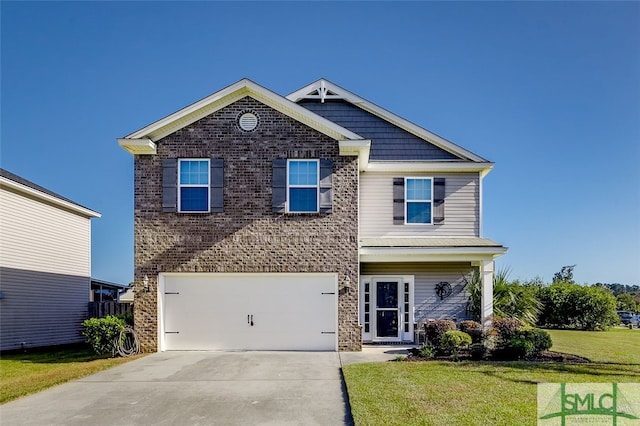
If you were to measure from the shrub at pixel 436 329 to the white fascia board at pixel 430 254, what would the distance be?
205 cm

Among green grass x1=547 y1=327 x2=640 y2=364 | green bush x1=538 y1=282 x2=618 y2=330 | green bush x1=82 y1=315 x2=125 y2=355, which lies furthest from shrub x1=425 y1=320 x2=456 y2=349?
green bush x1=538 y1=282 x2=618 y2=330

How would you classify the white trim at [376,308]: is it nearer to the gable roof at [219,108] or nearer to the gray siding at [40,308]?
the gable roof at [219,108]

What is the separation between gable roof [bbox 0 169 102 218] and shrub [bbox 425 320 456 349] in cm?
1325

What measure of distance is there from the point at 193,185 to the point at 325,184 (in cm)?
360

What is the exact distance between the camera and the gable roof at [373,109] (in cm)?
1549

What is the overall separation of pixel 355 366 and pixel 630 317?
86.4 feet

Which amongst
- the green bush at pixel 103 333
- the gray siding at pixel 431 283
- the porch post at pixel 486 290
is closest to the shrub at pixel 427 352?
the porch post at pixel 486 290

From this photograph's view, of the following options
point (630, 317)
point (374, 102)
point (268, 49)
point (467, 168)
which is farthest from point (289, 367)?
point (630, 317)

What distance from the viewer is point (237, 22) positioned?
1483 cm

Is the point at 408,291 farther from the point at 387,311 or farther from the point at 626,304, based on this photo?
the point at 626,304

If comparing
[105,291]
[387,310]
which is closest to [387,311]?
[387,310]

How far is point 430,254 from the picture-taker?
1377cm

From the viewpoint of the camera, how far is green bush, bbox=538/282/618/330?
21.8m

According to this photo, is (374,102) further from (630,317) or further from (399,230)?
(630,317)
